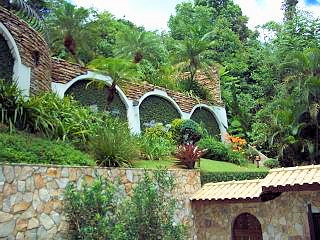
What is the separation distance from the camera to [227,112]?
23672mm

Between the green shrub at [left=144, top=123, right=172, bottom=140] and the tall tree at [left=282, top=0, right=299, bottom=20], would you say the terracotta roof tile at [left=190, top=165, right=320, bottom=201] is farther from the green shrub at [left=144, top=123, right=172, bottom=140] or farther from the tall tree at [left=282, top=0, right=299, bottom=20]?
the tall tree at [left=282, top=0, right=299, bottom=20]

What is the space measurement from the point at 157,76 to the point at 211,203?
1173 cm

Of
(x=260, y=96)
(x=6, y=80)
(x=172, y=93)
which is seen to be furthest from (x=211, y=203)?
(x=260, y=96)

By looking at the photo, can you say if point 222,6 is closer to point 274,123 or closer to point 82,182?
point 274,123

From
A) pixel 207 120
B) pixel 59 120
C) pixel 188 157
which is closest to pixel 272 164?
pixel 207 120

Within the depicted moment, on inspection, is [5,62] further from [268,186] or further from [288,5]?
[288,5]

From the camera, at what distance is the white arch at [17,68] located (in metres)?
10.7

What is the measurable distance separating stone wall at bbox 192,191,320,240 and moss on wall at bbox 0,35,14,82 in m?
6.53

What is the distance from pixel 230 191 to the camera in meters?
9.63

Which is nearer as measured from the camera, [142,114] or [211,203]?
[211,203]

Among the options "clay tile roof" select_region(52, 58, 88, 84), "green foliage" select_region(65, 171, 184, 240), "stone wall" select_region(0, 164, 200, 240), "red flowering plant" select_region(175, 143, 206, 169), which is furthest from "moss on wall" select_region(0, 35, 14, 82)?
"red flowering plant" select_region(175, 143, 206, 169)

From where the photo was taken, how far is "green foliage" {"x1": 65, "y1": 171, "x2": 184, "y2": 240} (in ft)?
20.8

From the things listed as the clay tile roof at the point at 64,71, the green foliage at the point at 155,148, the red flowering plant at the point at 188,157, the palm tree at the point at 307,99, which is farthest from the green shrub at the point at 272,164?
the clay tile roof at the point at 64,71

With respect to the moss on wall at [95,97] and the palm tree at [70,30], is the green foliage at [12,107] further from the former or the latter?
the palm tree at [70,30]
